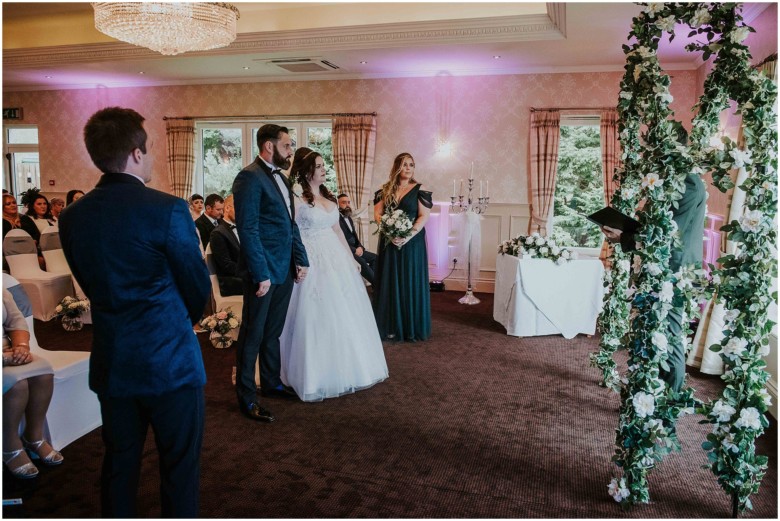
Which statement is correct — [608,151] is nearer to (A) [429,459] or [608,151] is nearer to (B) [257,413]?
(A) [429,459]

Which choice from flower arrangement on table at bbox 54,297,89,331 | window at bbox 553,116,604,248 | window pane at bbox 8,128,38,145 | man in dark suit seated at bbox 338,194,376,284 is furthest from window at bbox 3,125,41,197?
window at bbox 553,116,604,248

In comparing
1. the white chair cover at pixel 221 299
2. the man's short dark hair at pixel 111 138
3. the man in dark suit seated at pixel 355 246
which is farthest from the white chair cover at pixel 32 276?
the man's short dark hair at pixel 111 138

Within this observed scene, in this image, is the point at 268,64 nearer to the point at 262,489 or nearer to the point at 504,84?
the point at 504,84

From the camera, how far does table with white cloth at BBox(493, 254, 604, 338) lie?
5.76m

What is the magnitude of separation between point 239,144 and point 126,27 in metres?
4.48

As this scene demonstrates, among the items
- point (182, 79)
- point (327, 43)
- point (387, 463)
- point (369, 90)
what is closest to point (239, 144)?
point (182, 79)

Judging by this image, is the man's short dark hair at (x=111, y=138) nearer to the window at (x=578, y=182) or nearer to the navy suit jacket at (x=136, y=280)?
the navy suit jacket at (x=136, y=280)

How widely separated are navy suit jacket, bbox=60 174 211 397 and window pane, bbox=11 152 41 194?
11068 millimetres

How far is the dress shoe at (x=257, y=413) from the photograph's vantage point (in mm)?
3678

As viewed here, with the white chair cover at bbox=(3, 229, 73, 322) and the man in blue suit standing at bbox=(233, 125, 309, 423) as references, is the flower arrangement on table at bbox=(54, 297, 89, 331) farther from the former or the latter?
the man in blue suit standing at bbox=(233, 125, 309, 423)

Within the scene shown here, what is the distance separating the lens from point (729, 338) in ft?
8.75

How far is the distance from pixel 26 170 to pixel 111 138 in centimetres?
1146

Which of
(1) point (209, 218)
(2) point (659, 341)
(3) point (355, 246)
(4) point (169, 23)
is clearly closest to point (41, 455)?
(2) point (659, 341)

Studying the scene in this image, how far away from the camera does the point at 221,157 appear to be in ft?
33.7
